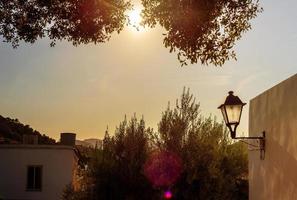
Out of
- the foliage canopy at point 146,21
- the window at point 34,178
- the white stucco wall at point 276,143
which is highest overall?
the foliage canopy at point 146,21

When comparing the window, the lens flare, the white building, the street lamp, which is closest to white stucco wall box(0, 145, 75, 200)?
the white building

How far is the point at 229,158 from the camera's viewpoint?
18.4 metres

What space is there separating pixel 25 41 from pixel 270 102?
178 inches

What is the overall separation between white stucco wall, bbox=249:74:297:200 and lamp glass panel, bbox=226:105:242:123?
63 centimetres

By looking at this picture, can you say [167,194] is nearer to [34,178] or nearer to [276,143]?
[276,143]

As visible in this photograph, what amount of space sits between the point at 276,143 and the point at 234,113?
0.90m

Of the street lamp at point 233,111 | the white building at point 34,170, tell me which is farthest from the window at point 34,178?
the street lamp at point 233,111

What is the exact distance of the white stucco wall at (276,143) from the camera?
9445mm

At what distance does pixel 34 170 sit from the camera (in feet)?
118

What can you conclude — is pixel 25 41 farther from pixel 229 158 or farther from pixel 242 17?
pixel 229 158

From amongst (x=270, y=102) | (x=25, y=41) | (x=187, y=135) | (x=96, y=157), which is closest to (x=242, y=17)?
(x=270, y=102)

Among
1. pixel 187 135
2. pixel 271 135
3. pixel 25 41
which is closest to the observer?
pixel 25 41

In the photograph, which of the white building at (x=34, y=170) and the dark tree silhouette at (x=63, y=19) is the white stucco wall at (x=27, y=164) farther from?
the dark tree silhouette at (x=63, y=19)

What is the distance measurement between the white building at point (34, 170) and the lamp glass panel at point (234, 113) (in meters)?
26.0
